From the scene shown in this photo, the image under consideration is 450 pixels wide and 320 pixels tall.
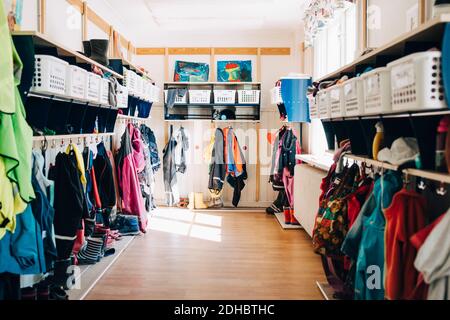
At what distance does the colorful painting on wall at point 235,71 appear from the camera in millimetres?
6254

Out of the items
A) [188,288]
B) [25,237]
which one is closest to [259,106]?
[188,288]

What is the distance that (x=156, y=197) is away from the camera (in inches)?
250

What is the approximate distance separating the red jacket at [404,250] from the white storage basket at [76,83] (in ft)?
7.05

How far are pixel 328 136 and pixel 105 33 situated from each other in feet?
9.99

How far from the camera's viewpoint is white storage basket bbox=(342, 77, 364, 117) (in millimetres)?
2229

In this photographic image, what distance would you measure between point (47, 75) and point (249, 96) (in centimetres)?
397

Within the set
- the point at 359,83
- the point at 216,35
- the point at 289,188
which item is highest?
the point at 216,35

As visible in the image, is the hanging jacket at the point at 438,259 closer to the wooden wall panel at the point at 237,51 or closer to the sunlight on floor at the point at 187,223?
the sunlight on floor at the point at 187,223

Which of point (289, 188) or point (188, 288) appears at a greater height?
point (289, 188)

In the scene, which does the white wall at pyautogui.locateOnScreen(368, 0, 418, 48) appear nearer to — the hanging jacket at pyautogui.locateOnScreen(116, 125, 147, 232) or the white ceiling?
the white ceiling

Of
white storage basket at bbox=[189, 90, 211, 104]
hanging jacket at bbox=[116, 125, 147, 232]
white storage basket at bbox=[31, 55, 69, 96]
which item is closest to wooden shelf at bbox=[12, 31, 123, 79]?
white storage basket at bbox=[31, 55, 69, 96]

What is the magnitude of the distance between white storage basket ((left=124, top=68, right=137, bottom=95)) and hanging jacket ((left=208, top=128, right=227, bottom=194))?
72.2 inches

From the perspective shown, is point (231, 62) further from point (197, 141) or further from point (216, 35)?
point (197, 141)

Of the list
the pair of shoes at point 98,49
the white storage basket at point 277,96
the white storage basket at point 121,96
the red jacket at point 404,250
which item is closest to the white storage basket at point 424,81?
the red jacket at point 404,250
